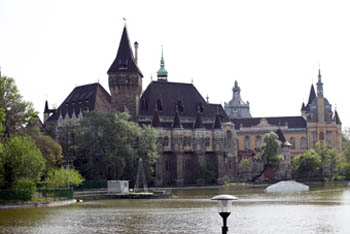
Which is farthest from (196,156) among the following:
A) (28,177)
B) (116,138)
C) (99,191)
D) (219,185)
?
(28,177)

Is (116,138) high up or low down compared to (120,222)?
up

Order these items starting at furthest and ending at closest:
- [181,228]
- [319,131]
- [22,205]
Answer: [319,131], [22,205], [181,228]

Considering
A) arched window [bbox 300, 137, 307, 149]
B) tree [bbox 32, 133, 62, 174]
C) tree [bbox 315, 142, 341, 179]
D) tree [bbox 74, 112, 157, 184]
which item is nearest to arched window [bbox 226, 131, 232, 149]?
tree [bbox 315, 142, 341, 179]

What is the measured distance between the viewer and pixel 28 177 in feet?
211

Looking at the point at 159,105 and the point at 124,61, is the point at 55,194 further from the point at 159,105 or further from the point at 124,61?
the point at 159,105

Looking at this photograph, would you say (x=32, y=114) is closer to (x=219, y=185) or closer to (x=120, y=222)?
(x=120, y=222)

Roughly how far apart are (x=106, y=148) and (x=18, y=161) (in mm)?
37957

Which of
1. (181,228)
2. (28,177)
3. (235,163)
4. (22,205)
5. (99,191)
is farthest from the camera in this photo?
(235,163)

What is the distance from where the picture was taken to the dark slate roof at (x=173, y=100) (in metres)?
127

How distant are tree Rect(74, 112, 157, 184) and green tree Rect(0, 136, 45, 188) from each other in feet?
111

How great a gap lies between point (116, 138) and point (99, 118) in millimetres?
4057

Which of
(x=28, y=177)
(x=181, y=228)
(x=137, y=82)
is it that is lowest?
(x=181, y=228)

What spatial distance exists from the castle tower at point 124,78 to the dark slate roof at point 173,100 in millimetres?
5298

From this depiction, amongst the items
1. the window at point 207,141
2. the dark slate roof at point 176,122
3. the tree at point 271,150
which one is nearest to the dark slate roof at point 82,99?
the dark slate roof at point 176,122
